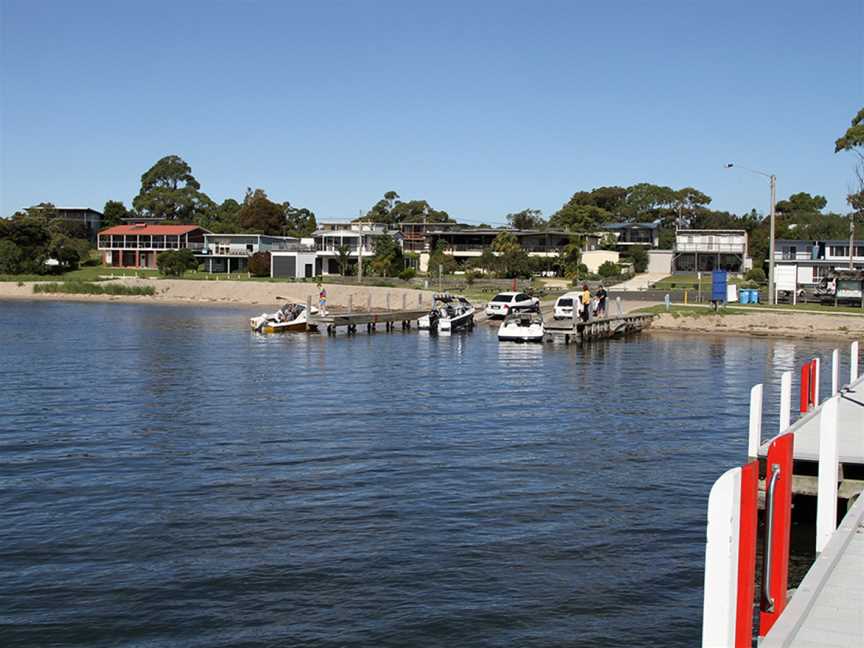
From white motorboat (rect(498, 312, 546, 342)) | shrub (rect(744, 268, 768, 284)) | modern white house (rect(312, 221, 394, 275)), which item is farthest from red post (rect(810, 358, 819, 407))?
modern white house (rect(312, 221, 394, 275))

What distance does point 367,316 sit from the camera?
63.0 m

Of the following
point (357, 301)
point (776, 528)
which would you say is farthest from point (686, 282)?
point (776, 528)

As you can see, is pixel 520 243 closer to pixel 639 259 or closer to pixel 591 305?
pixel 639 259

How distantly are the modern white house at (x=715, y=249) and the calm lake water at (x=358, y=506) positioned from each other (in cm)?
8448

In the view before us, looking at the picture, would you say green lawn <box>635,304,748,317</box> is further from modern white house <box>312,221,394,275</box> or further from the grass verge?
modern white house <box>312,221,394,275</box>

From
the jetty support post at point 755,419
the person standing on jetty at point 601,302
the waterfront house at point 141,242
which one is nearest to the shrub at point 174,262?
the waterfront house at point 141,242

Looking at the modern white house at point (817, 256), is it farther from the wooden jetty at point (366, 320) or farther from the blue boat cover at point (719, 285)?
the wooden jetty at point (366, 320)

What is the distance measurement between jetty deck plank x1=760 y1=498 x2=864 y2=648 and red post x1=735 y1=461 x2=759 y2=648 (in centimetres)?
90

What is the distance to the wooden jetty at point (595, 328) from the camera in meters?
53.8

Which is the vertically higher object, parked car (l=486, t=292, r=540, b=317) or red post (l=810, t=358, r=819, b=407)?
parked car (l=486, t=292, r=540, b=317)

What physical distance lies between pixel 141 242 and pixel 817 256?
9013 cm

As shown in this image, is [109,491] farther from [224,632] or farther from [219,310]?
[219,310]

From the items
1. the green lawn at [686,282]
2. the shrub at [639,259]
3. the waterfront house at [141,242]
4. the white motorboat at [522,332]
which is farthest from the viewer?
the waterfront house at [141,242]

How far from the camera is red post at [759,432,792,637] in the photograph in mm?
9922
